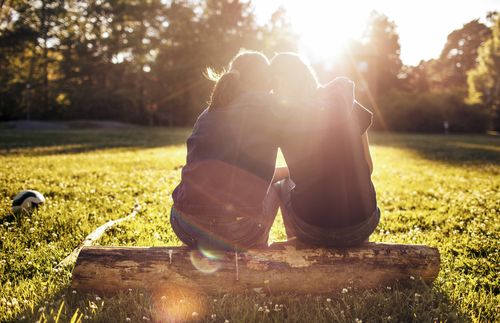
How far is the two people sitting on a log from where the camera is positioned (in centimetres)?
300

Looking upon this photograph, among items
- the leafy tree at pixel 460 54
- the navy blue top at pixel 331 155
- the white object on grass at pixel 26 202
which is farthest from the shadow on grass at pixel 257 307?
the leafy tree at pixel 460 54

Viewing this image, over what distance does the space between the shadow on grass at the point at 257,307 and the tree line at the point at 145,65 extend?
135 feet

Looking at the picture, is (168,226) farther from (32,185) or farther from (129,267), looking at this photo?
(32,185)

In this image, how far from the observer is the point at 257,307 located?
3.13m

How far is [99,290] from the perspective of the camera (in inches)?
134

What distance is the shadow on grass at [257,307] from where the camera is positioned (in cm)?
298

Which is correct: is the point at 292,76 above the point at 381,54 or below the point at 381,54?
below

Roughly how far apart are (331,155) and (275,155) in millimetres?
497

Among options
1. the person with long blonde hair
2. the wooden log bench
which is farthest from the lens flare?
the person with long blonde hair

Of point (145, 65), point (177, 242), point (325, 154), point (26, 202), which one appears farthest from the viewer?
point (145, 65)

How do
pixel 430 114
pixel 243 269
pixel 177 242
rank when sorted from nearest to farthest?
pixel 243 269
pixel 177 242
pixel 430 114

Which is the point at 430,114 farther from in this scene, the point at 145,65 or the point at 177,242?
the point at 177,242

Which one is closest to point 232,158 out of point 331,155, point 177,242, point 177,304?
point 331,155

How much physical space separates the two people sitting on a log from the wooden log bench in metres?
0.17
